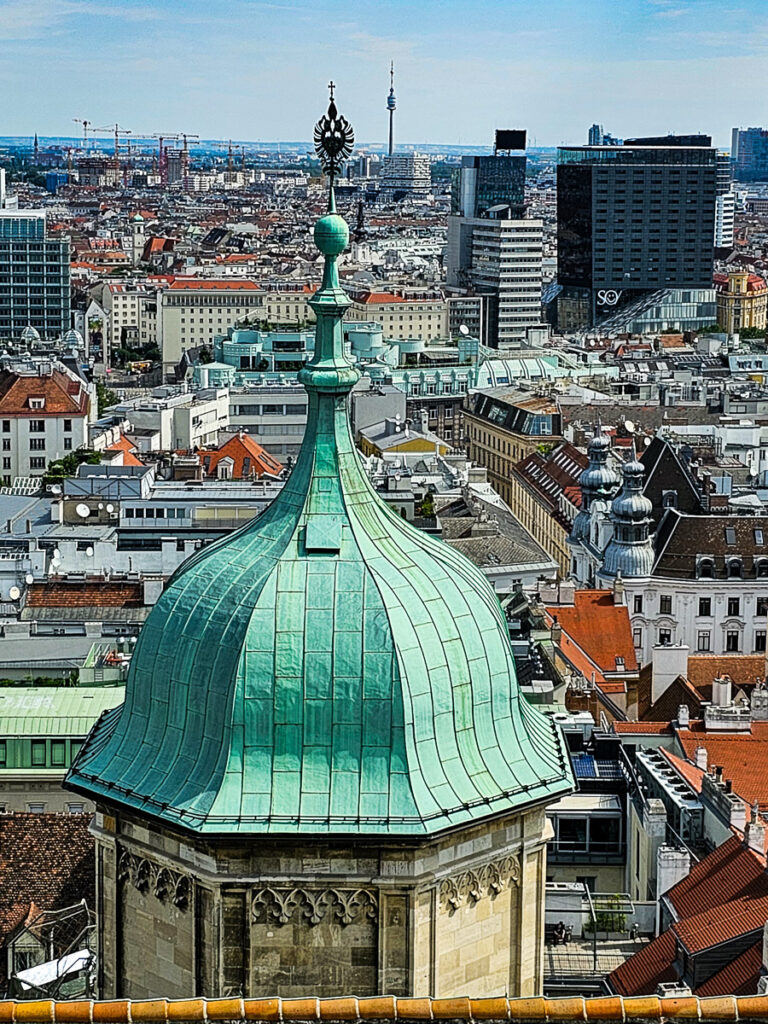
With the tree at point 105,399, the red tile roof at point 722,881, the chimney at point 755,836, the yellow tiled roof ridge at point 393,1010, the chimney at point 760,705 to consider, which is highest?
the yellow tiled roof ridge at point 393,1010

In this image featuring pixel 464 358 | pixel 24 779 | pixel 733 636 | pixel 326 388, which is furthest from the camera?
pixel 464 358

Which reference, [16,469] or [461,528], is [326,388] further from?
[16,469]

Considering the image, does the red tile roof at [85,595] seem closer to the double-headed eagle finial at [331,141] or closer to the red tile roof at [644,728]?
the red tile roof at [644,728]

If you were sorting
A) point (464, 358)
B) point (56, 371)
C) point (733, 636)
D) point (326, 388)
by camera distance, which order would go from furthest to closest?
1. point (464, 358)
2. point (56, 371)
3. point (733, 636)
4. point (326, 388)

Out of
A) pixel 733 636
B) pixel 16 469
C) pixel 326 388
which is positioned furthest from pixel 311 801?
pixel 16 469

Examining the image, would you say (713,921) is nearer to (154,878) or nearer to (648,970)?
(648,970)

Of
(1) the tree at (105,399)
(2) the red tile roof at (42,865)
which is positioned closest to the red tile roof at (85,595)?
(2) the red tile roof at (42,865)

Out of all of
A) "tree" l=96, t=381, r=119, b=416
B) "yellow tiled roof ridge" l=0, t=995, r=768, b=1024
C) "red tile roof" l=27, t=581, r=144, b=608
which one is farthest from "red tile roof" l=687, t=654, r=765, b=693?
"tree" l=96, t=381, r=119, b=416
